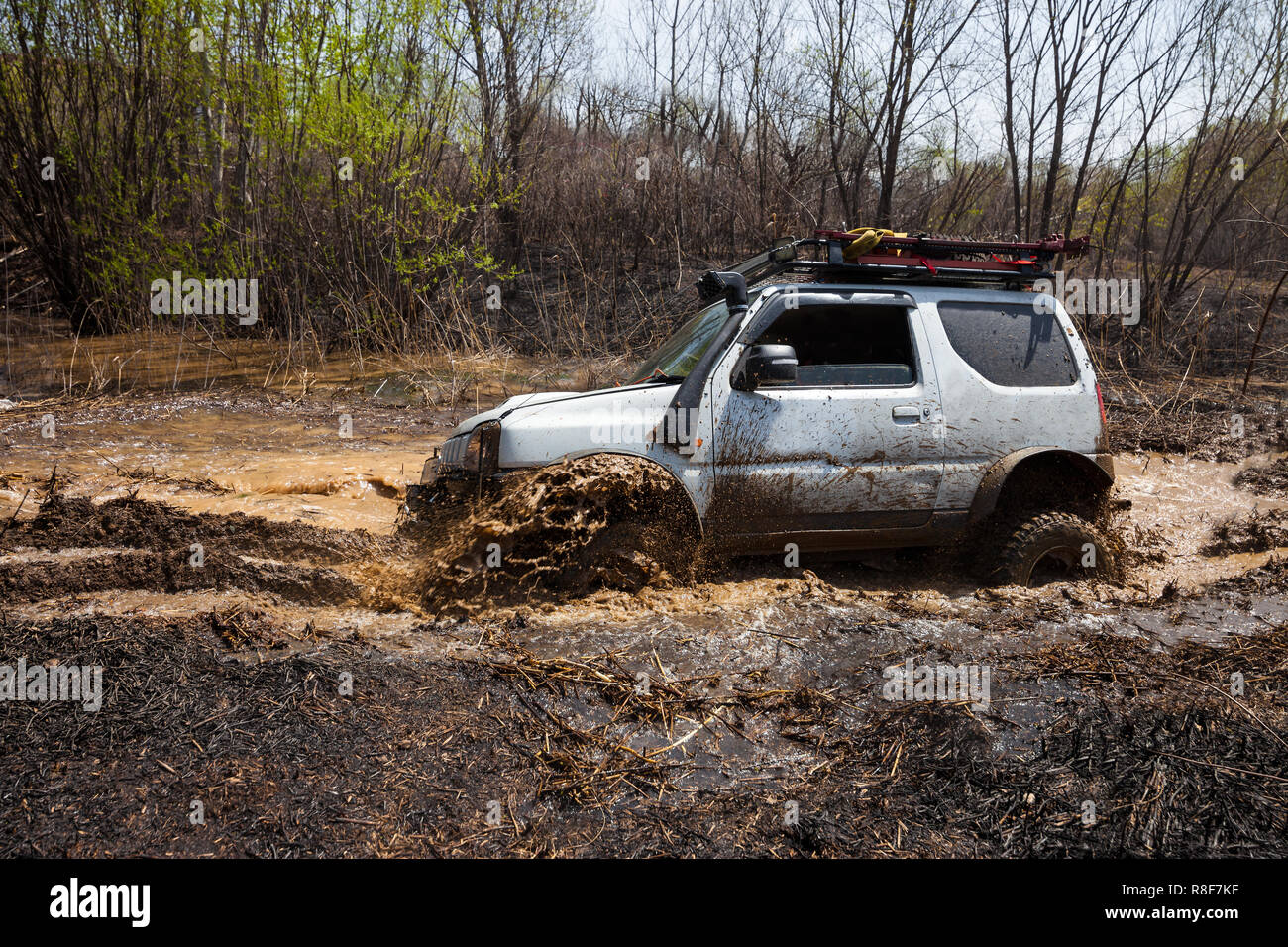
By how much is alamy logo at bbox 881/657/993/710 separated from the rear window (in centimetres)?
190

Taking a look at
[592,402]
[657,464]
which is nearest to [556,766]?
[657,464]

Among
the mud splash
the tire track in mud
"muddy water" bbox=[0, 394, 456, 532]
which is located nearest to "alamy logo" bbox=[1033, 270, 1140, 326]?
"muddy water" bbox=[0, 394, 456, 532]

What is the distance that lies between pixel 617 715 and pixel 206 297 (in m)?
11.5

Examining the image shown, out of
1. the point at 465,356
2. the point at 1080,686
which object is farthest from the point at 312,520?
the point at 465,356

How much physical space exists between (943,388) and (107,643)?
177 inches

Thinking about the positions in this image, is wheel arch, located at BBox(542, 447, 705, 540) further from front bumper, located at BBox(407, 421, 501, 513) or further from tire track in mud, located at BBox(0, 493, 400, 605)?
tire track in mud, located at BBox(0, 493, 400, 605)

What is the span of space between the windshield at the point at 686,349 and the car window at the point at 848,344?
0.36m

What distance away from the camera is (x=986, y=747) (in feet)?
10.4

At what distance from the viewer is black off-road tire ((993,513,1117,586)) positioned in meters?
4.75

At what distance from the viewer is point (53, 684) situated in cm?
331

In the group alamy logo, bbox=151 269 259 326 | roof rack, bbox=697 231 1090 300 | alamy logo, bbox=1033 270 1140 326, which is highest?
alamy logo, bbox=1033 270 1140 326

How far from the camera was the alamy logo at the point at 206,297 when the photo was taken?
1180cm
